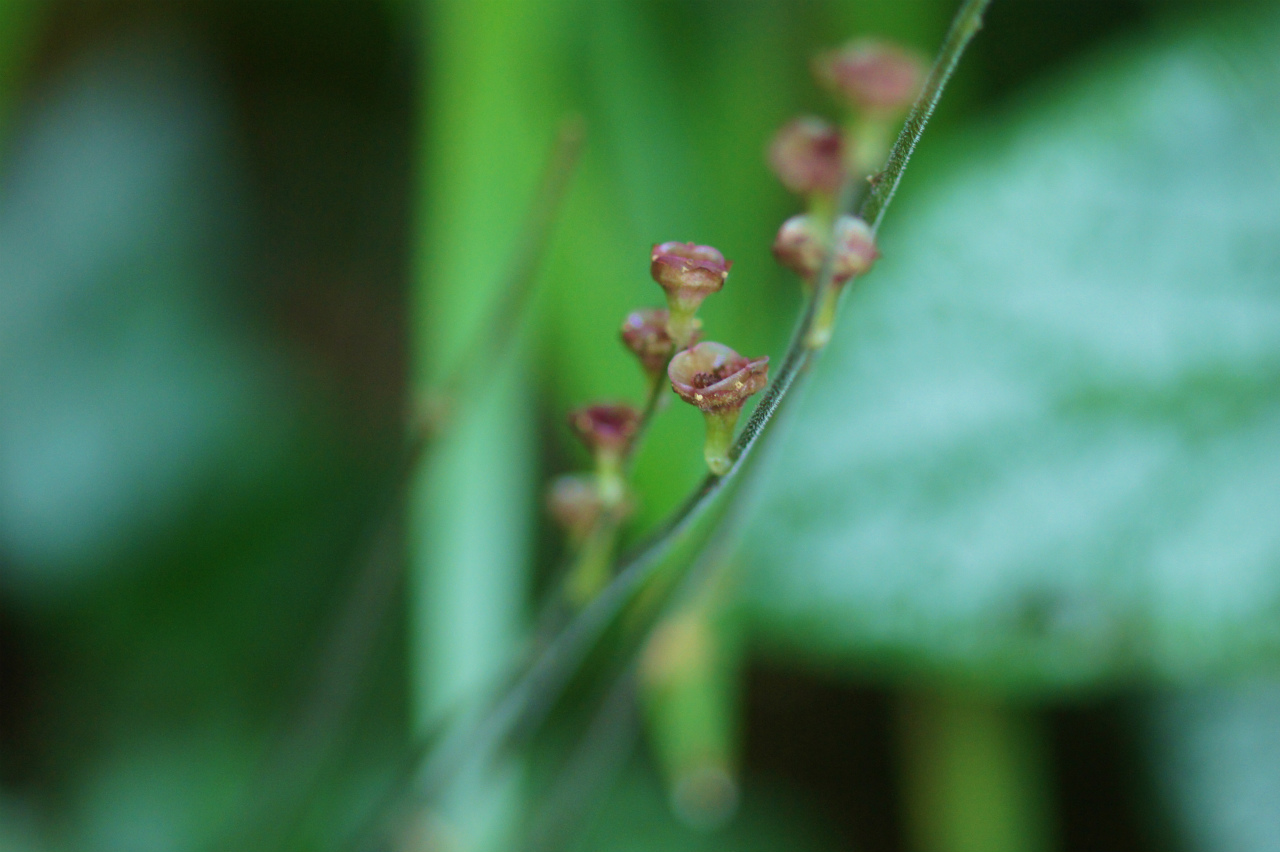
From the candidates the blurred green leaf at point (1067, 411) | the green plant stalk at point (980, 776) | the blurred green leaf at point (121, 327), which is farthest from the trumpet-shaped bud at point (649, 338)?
the blurred green leaf at point (121, 327)

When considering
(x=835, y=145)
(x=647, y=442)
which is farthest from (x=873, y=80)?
(x=647, y=442)

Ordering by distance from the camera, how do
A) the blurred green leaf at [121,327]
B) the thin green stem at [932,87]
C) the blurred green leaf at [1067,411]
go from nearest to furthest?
the thin green stem at [932,87]
the blurred green leaf at [1067,411]
the blurred green leaf at [121,327]

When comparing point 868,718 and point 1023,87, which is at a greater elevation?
point 1023,87

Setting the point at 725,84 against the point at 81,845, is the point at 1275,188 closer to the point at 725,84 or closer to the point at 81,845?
the point at 725,84

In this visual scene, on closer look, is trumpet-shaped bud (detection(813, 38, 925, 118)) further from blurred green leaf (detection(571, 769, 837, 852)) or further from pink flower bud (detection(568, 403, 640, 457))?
blurred green leaf (detection(571, 769, 837, 852))

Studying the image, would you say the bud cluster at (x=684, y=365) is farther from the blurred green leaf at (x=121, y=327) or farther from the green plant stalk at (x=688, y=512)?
the blurred green leaf at (x=121, y=327)

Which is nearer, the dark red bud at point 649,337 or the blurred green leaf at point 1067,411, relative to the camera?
the dark red bud at point 649,337

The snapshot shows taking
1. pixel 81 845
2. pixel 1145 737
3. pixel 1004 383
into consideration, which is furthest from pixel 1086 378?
pixel 81 845
